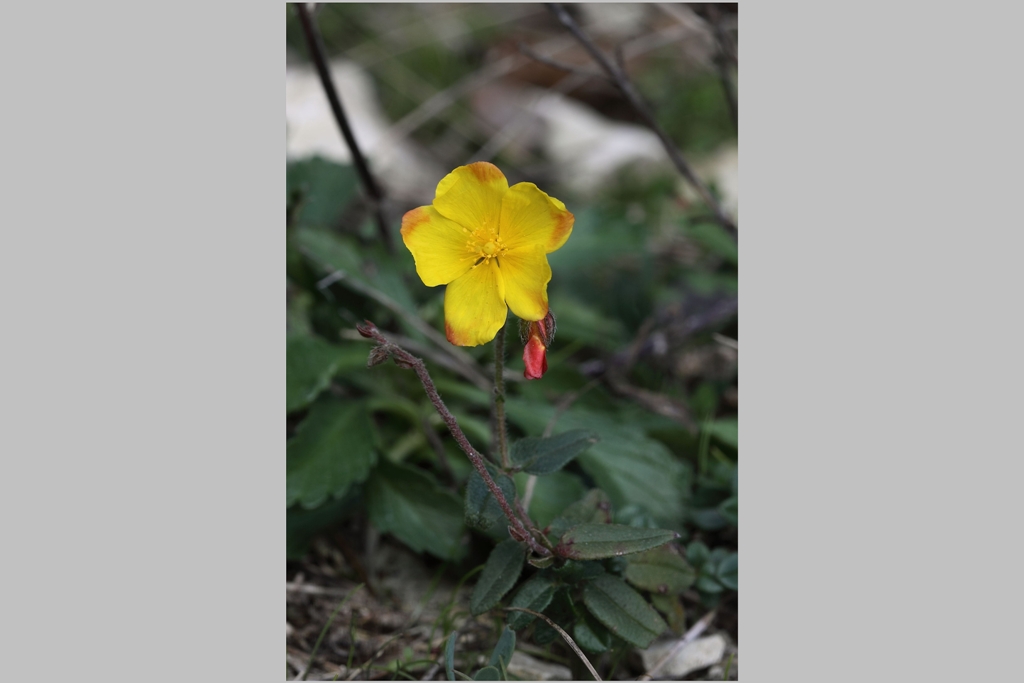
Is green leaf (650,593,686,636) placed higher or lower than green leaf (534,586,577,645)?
lower

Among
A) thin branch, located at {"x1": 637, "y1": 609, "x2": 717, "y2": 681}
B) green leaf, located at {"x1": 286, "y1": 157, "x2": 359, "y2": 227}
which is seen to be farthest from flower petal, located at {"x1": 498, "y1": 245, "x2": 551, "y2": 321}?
green leaf, located at {"x1": 286, "y1": 157, "x2": 359, "y2": 227}

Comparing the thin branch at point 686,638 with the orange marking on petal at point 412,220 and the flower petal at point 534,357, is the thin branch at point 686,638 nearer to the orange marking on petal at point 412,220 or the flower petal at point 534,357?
the flower petal at point 534,357

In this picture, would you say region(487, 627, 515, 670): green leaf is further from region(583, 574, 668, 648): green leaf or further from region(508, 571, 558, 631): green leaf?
region(583, 574, 668, 648): green leaf

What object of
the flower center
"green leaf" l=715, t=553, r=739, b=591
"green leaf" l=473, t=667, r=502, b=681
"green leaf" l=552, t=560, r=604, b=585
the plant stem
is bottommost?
"green leaf" l=715, t=553, r=739, b=591

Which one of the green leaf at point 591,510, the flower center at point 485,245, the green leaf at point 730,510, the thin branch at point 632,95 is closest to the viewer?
the flower center at point 485,245

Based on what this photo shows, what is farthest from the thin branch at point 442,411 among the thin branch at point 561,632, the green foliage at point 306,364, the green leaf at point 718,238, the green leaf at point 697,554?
the green leaf at point 718,238

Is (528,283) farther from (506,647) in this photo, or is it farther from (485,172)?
(506,647)

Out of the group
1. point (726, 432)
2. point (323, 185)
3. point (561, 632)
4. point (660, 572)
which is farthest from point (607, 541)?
point (323, 185)

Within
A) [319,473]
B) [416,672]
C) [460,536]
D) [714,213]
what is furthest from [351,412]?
[714,213]
